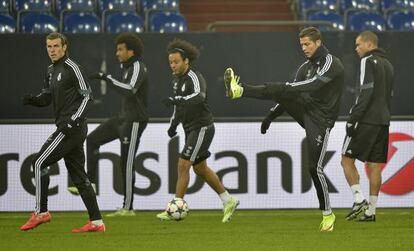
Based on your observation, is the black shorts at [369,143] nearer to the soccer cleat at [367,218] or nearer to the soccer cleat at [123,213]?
the soccer cleat at [367,218]

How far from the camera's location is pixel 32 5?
57.2ft

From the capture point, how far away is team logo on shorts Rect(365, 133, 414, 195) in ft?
48.1

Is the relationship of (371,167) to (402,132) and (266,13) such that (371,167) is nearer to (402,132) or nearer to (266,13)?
(402,132)

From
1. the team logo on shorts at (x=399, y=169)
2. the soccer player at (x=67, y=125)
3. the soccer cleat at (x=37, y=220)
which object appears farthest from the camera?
the team logo on shorts at (x=399, y=169)

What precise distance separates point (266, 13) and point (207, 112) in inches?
264

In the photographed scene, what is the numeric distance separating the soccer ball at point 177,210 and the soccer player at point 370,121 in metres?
1.83

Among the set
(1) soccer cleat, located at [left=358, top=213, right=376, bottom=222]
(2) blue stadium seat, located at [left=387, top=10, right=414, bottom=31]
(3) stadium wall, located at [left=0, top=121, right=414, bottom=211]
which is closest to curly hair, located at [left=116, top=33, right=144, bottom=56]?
(3) stadium wall, located at [left=0, top=121, right=414, bottom=211]

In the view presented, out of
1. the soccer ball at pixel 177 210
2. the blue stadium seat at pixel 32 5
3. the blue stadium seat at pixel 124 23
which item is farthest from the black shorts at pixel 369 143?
the blue stadium seat at pixel 32 5

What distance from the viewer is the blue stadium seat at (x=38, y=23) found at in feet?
53.7

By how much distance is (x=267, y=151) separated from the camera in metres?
14.7

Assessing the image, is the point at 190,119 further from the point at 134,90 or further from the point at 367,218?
the point at 367,218

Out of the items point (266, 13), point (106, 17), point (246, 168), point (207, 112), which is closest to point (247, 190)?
point (246, 168)

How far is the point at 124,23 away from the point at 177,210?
15.3 feet

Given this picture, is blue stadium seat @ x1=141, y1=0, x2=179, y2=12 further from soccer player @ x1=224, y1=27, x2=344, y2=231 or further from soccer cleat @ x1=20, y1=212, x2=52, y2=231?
soccer cleat @ x1=20, y1=212, x2=52, y2=231
